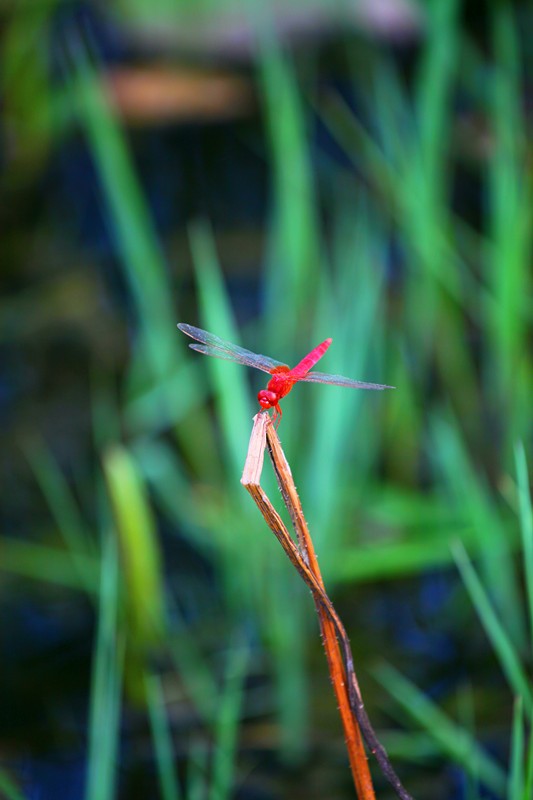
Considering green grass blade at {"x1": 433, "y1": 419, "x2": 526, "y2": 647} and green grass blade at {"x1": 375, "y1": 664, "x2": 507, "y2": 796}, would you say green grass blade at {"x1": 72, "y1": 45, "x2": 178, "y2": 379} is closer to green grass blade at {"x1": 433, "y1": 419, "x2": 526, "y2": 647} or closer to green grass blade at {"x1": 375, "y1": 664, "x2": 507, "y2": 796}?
green grass blade at {"x1": 433, "y1": 419, "x2": 526, "y2": 647}

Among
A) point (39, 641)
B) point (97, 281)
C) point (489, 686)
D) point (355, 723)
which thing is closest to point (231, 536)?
point (39, 641)

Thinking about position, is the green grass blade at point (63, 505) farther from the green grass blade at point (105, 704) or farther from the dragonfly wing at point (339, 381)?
the dragonfly wing at point (339, 381)

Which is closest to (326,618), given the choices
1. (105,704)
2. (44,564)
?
(105,704)

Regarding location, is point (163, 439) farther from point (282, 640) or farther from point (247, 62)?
point (247, 62)

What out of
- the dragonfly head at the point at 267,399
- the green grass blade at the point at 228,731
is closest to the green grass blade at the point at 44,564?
the green grass blade at the point at 228,731

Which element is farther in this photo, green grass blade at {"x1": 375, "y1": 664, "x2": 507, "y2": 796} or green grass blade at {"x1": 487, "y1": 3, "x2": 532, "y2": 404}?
green grass blade at {"x1": 487, "y1": 3, "x2": 532, "y2": 404}

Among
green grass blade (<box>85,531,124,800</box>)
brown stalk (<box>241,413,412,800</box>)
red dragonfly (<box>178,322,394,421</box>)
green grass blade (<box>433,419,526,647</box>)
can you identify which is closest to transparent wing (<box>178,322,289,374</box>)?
red dragonfly (<box>178,322,394,421</box>)
